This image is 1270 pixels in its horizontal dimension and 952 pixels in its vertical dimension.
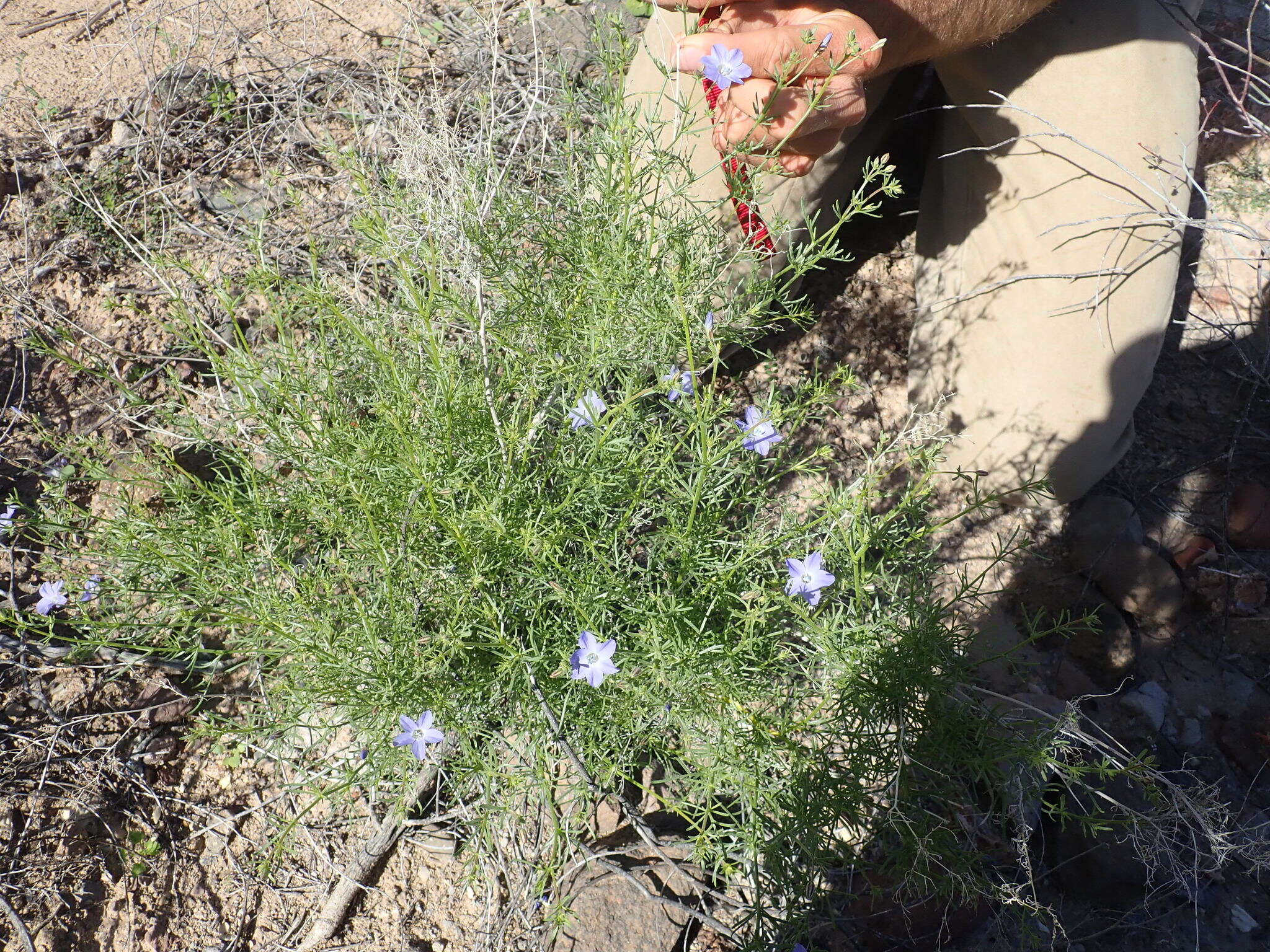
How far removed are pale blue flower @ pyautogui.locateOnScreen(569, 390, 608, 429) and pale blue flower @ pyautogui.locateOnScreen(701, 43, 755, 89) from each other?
607 mm

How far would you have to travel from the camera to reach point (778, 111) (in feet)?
5.75

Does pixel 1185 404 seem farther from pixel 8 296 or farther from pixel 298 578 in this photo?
pixel 8 296

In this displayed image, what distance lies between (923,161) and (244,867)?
3015 mm

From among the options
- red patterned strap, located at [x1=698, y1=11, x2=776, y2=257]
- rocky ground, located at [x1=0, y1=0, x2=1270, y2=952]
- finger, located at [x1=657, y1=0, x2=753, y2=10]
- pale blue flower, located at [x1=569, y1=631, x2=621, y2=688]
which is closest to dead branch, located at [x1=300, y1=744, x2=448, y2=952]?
rocky ground, located at [x1=0, y1=0, x2=1270, y2=952]

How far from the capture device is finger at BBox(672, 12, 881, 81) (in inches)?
65.2

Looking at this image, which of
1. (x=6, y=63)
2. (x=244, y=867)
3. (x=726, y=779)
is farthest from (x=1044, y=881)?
(x=6, y=63)

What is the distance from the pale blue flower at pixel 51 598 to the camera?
1647 millimetres

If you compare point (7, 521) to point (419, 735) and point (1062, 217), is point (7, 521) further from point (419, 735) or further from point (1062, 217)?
point (1062, 217)

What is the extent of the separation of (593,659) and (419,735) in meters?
0.32

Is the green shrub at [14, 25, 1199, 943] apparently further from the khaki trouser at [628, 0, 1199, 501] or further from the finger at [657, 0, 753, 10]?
the khaki trouser at [628, 0, 1199, 501]

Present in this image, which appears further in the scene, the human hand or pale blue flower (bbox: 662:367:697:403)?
the human hand

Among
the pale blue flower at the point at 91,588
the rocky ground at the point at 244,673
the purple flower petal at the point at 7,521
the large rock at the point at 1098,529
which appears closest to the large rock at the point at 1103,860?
the rocky ground at the point at 244,673

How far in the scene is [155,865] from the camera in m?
1.82

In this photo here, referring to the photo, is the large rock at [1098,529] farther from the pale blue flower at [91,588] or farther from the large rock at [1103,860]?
the pale blue flower at [91,588]
